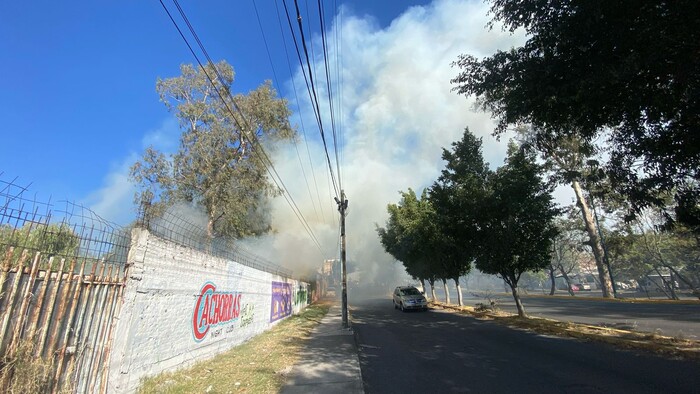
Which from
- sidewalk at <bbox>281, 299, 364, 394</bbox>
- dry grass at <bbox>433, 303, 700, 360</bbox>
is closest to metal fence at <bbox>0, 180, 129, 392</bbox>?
sidewalk at <bbox>281, 299, 364, 394</bbox>

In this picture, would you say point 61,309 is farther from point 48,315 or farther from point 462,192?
point 462,192

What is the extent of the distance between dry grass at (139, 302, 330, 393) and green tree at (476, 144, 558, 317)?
1038 cm

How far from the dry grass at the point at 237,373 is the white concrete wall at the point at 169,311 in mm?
251

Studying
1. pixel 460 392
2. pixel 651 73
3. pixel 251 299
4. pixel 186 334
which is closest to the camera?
pixel 460 392

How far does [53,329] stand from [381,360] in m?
6.46

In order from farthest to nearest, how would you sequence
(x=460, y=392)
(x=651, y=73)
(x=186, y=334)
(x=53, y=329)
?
(x=186, y=334) < (x=651, y=73) < (x=460, y=392) < (x=53, y=329)

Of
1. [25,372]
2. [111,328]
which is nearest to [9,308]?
[25,372]

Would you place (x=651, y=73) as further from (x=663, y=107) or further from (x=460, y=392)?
(x=460, y=392)

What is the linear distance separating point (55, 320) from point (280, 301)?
14.7m

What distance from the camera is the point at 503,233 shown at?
15.5 meters

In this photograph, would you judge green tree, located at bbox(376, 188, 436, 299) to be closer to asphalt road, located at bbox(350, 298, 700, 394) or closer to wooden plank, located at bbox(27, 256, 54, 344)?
asphalt road, located at bbox(350, 298, 700, 394)

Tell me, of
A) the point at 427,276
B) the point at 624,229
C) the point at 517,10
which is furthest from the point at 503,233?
the point at 624,229

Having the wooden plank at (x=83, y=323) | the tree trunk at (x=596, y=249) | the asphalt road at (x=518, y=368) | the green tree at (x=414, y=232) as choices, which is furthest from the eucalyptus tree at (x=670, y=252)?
the wooden plank at (x=83, y=323)

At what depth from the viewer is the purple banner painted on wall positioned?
53.9ft
